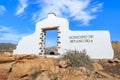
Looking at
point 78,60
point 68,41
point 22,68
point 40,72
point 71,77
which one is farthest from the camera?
point 68,41

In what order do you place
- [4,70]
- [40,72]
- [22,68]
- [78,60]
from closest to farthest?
[40,72]
[22,68]
[4,70]
[78,60]

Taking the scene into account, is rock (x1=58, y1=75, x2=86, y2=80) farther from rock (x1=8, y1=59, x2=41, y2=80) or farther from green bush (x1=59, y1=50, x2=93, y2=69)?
green bush (x1=59, y1=50, x2=93, y2=69)

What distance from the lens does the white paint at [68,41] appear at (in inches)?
685

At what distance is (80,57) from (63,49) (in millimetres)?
4545

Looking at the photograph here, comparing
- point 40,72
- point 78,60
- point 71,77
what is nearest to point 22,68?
point 40,72

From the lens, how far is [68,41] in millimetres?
18797

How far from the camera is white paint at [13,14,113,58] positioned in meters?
17.4

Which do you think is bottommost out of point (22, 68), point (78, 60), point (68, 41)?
point (22, 68)

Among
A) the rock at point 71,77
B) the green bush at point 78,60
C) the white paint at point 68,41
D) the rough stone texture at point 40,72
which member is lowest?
the rock at point 71,77

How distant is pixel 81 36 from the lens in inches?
720

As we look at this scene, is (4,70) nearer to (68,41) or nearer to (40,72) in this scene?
(40,72)

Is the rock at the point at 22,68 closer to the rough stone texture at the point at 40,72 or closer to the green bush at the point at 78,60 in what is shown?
the rough stone texture at the point at 40,72

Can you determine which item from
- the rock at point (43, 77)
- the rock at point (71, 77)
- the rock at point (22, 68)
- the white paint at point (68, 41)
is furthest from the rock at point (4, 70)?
the white paint at point (68, 41)

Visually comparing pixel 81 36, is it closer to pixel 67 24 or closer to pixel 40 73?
A: pixel 67 24
